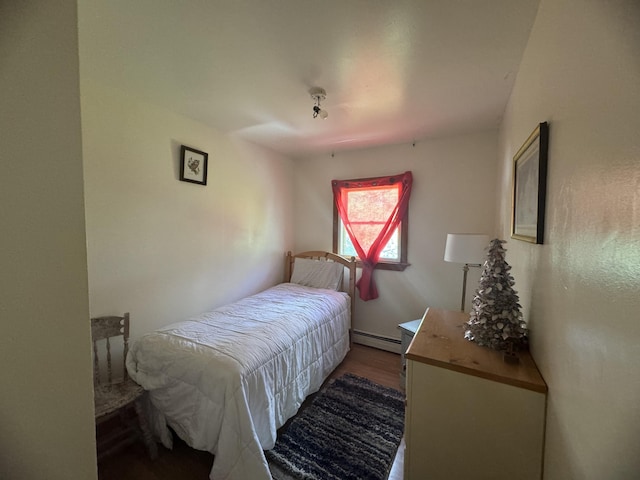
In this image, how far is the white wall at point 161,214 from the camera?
1704 millimetres

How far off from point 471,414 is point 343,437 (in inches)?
40.4

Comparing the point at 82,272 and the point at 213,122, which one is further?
the point at 213,122

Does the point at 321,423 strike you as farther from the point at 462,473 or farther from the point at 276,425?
the point at 462,473

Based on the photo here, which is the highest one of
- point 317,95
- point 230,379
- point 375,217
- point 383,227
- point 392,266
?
point 317,95

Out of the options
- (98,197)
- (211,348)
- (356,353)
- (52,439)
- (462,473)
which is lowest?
(356,353)

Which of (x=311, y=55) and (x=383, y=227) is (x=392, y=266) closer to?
(x=383, y=227)

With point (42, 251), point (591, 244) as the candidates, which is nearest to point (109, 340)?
point (42, 251)

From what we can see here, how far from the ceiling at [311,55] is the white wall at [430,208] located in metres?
0.45

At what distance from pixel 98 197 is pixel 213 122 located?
1145 mm

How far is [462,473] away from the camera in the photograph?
1063 mm

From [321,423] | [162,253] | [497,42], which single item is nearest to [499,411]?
[321,423]

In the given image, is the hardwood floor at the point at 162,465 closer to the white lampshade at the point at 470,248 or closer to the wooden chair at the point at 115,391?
the wooden chair at the point at 115,391

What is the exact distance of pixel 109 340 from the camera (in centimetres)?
175

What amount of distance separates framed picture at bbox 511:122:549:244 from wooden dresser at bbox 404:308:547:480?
56 cm
